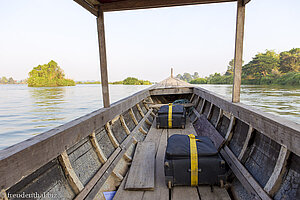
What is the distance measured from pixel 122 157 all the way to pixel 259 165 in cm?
171

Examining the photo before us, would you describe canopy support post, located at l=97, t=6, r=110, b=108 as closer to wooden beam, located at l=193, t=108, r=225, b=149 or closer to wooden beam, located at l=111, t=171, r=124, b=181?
wooden beam, located at l=111, t=171, r=124, b=181

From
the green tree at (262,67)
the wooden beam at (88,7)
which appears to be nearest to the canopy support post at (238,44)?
the wooden beam at (88,7)

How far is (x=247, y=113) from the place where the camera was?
1.96 m

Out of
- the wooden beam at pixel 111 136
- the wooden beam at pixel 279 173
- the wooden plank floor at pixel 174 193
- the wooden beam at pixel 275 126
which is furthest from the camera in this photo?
the wooden beam at pixel 111 136

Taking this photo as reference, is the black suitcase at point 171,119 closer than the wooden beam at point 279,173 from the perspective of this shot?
No

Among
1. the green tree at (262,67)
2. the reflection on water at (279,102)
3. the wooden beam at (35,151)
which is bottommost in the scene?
the reflection on water at (279,102)

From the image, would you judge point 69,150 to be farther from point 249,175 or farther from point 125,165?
point 249,175

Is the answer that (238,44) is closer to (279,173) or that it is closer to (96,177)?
(279,173)

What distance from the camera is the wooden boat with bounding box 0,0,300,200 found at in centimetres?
113

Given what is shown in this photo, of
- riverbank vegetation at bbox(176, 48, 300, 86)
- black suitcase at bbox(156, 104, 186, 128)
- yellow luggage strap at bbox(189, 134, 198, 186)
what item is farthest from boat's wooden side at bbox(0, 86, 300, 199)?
Result: riverbank vegetation at bbox(176, 48, 300, 86)

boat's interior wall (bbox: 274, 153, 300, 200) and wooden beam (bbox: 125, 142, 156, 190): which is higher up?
boat's interior wall (bbox: 274, 153, 300, 200)

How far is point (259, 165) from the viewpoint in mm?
1678

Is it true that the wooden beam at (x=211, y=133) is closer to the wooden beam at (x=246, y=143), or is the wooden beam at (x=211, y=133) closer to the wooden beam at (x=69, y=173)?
the wooden beam at (x=246, y=143)

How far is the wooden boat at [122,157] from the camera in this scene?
3.70 ft
